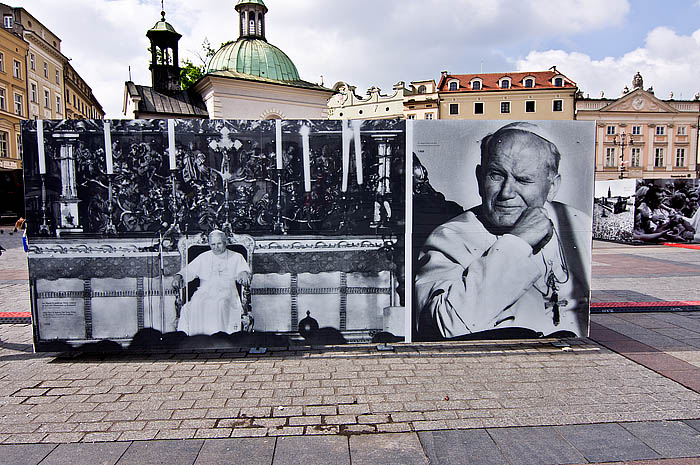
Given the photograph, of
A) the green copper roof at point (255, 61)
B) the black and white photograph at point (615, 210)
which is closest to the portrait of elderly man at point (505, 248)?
the black and white photograph at point (615, 210)

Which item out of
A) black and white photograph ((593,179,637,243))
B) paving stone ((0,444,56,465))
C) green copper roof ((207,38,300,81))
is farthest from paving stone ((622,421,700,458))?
green copper roof ((207,38,300,81))

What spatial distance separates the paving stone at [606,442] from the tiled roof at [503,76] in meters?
57.5

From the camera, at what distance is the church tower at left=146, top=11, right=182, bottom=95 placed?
33.0 metres

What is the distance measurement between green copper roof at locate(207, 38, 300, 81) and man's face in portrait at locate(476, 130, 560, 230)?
31772 mm

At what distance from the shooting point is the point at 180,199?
579 cm

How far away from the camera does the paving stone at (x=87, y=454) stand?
144 inches

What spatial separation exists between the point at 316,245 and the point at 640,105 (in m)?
65.4

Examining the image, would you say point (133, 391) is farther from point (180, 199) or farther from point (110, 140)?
point (110, 140)

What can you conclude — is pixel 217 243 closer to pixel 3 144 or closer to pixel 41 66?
pixel 3 144

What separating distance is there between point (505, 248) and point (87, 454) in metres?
4.86

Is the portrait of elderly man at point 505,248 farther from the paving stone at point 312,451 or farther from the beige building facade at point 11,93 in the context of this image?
the beige building facade at point 11,93

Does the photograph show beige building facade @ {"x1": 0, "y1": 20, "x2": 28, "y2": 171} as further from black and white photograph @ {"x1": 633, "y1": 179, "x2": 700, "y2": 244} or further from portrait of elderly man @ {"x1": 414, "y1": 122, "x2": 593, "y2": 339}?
portrait of elderly man @ {"x1": 414, "y1": 122, "x2": 593, "y2": 339}

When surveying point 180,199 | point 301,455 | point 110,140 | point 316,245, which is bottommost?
point 301,455

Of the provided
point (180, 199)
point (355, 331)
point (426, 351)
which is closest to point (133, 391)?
point (180, 199)
